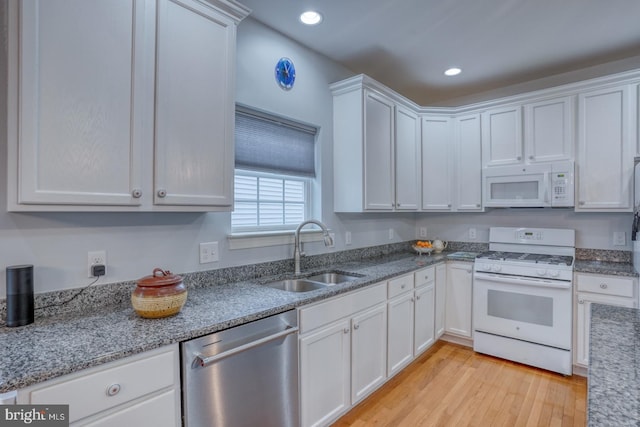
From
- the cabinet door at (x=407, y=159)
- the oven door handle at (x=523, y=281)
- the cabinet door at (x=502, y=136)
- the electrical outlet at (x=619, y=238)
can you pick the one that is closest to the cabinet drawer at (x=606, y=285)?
the oven door handle at (x=523, y=281)

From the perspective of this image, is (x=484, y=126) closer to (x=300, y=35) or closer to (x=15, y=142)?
(x=300, y=35)

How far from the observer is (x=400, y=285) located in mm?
2564

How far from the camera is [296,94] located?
2.57m

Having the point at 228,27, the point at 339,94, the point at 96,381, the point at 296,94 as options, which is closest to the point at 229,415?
the point at 96,381

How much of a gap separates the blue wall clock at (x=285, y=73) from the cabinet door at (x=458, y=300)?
2.27 m

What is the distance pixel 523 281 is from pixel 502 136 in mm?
1392

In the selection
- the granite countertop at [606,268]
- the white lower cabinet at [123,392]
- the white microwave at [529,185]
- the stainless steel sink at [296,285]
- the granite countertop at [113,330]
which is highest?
the white microwave at [529,185]

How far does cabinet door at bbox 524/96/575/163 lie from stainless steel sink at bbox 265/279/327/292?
2329mm

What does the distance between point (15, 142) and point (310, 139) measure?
1.90 meters

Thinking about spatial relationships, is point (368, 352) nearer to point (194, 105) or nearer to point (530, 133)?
point (194, 105)

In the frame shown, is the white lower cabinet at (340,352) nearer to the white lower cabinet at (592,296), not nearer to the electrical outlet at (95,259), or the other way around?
the electrical outlet at (95,259)

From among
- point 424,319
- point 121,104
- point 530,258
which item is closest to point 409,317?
point 424,319

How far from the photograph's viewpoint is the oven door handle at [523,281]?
8.62 feet

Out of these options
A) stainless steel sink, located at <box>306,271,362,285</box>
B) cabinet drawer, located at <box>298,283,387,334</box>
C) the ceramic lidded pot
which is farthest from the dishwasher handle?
stainless steel sink, located at <box>306,271,362,285</box>
